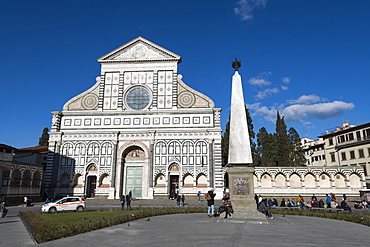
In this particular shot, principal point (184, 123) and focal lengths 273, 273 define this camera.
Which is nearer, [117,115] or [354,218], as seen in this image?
[354,218]

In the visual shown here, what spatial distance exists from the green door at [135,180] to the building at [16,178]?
10.2 meters

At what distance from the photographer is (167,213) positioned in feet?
54.8

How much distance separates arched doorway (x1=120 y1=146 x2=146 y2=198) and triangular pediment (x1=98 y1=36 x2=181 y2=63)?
11.5m

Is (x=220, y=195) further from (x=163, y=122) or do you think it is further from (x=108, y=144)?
(x=108, y=144)

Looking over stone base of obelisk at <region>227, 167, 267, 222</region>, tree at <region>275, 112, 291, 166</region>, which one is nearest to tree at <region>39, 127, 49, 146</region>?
tree at <region>275, 112, 291, 166</region>

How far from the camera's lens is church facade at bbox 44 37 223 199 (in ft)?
102

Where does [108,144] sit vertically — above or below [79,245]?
above

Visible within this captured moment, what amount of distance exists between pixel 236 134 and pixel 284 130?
34092mm

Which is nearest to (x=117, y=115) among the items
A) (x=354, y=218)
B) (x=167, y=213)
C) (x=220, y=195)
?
(x=220, y=195)

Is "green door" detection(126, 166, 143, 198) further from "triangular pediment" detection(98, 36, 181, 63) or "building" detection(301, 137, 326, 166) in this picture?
"building" detection(301, 137, 326, 166)

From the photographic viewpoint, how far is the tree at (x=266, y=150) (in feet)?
138

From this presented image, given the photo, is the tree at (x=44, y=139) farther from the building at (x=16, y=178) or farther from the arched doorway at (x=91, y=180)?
the arched doorway at (x=91, y=180)

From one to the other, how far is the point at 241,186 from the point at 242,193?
324 mm

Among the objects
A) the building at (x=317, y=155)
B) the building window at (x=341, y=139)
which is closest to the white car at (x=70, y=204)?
the building window at (x=341, y=139)
